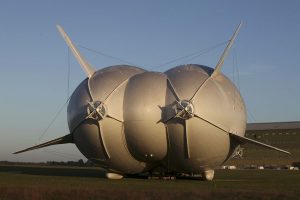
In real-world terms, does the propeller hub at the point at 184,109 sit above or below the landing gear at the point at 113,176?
above

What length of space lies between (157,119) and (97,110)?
11.9 feet

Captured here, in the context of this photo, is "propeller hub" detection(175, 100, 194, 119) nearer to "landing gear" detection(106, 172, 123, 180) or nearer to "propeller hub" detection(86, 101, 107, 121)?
"propeller hub" detection(86, 101, 107, 121)

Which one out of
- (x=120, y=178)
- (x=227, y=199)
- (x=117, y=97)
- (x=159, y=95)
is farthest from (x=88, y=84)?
(x=227, y=199)

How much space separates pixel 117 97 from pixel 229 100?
7000 millimetres

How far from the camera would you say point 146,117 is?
31.6 m

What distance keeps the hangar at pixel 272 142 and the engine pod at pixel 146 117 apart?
49537 mm

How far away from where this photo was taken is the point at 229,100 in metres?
Result: 33.1

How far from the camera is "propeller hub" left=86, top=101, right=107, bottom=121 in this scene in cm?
3114

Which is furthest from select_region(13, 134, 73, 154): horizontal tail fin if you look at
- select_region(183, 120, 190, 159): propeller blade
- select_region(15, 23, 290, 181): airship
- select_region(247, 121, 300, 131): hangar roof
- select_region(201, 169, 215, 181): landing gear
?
select_region(247, 121, 300, 131): hangar roof

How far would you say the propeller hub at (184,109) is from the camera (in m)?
30.3

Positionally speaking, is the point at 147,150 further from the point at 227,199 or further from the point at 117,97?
the point at 227,199

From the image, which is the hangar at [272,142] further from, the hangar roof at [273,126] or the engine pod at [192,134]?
the engine pod at [192,134]

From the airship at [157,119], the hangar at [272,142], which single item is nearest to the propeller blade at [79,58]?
the airship at [157,119]

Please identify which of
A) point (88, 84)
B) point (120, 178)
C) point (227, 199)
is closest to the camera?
point (227, 199)
